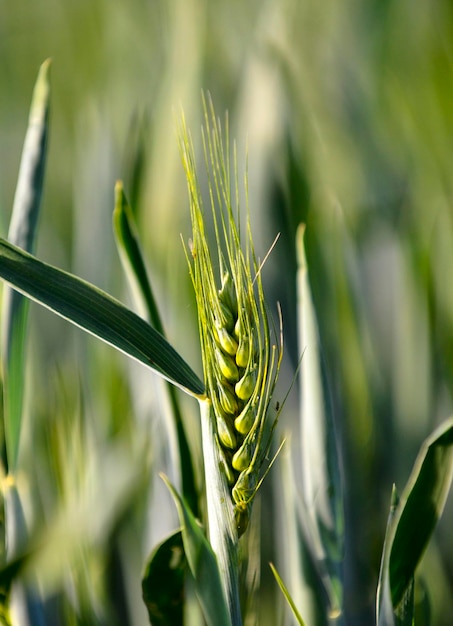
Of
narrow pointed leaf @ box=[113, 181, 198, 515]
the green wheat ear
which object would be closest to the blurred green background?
narrow pointed leaf @ box=[113, 181, 198, 515]

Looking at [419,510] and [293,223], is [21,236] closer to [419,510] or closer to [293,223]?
[293,223]

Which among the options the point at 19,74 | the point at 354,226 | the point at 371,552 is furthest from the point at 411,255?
the point at 19,74

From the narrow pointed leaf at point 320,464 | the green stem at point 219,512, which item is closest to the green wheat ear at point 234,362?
the green stem at point 219,512

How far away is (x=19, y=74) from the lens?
0.70 m

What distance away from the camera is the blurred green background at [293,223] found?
0.61 meters

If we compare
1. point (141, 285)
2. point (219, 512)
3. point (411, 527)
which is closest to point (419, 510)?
point (411, 527)

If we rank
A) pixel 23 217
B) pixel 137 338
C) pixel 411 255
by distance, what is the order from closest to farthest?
1. pixel 137 338
2. pixel 23 217
3. pixel 411 255

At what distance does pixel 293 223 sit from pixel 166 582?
14.0 inches

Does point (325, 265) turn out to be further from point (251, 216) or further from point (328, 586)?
point (328, 586)

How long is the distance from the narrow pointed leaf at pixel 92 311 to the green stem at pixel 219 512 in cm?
3

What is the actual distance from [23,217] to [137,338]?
0.18 m

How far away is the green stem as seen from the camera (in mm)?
394

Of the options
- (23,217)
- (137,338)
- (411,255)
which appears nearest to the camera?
(137,338)

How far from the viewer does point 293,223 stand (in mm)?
622
